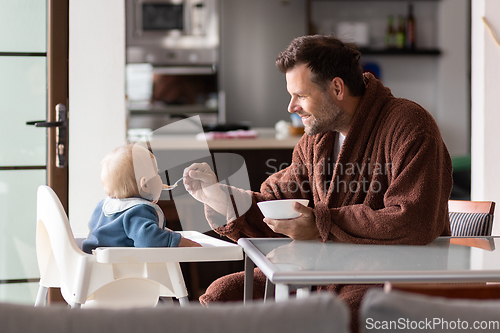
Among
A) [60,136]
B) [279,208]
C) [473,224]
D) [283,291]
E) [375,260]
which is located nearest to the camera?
[283,291]

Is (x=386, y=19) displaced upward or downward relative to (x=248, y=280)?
upward

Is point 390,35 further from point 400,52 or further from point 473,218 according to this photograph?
point 473,218

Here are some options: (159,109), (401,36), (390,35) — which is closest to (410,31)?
(401,36)

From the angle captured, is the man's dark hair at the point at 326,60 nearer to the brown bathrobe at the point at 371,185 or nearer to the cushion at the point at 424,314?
the brown bathrobe at the point at 371,185

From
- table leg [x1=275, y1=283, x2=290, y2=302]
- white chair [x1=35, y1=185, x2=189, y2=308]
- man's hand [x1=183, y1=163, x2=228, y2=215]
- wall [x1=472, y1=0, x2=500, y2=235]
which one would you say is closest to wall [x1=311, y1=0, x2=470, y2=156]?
wall [x1=472, y1=0, x2=500, y2=235]

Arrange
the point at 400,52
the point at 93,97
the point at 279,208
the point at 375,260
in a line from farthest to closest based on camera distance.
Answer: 1. the point at 400,52
2. the point at 93,97
3. the point at 279,208
4. the point at 375,260

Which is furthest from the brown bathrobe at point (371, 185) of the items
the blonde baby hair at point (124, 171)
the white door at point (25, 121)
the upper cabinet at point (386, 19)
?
the upper cabinet at point (386, 19)

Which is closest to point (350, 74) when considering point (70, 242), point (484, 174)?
point (70, 242)

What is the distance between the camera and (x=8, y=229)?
229cm

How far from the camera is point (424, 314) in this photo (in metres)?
0.55

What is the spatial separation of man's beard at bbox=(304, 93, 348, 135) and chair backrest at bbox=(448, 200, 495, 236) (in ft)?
1.84

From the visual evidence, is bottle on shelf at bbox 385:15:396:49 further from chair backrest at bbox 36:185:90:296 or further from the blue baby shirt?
chair backrest at bbox 36:185:90:296

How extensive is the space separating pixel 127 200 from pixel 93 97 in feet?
2.95

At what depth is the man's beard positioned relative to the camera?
1.54 metres
